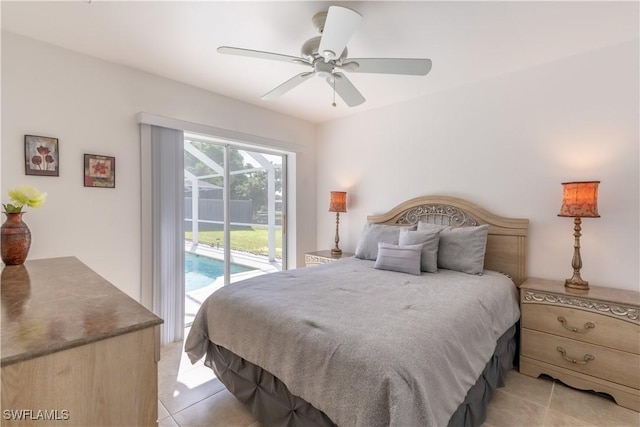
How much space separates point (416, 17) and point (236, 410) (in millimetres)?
2927

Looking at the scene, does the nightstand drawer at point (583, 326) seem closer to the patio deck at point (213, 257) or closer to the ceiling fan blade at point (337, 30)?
the ceiling fan blade at point (337, 30)

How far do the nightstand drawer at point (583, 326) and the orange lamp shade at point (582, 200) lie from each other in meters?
0.73

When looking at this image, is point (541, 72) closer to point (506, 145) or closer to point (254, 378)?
point (506, 145)

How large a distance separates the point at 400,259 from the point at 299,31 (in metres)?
2.05

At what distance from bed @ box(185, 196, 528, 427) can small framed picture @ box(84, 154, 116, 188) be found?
1523 mm

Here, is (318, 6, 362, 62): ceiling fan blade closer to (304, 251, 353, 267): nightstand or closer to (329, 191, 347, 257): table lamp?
(329, 191, 347, 257): table lamp

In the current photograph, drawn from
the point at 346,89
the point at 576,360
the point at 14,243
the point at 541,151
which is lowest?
the point at 576,360

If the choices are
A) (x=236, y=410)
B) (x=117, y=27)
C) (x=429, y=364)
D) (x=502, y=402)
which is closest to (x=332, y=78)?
(x=117, y=27)

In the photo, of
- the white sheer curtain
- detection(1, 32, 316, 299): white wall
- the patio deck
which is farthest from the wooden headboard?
detection(1, 32, 316, 299): white wall

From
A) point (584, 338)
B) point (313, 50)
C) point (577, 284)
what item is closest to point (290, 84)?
point (313, 50)

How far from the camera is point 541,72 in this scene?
267cm

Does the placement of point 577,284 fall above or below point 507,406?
above

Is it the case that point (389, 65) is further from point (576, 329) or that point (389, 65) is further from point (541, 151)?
point (576, 329)

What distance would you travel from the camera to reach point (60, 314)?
92cm
